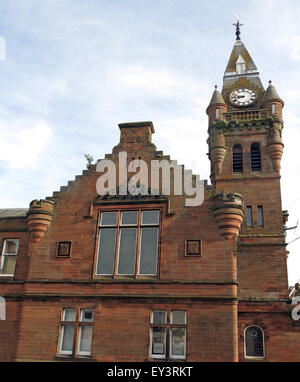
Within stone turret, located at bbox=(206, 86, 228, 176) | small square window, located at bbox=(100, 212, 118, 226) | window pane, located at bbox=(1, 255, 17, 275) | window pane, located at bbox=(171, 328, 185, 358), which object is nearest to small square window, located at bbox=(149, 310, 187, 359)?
window pane, located at bbox=(171, 328, 185, 358)

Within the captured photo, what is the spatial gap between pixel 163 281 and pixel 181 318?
1.62 metres

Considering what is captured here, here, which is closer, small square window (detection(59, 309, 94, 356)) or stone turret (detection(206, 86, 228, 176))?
small square window (detection(59, 309, 94, 356))

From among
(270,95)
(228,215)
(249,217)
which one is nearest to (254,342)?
(249,217)

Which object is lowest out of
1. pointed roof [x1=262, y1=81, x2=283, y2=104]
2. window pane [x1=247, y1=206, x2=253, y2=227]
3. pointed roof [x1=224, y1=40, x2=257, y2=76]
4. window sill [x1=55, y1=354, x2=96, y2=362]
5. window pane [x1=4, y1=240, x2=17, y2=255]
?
window sill [x1=55, y1=354, x2=96, y2=362]

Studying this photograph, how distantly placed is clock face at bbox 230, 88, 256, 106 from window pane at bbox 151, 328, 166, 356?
19.4 m

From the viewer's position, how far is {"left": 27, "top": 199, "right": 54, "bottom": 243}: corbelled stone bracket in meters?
19.2

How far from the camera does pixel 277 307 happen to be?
22562 mm

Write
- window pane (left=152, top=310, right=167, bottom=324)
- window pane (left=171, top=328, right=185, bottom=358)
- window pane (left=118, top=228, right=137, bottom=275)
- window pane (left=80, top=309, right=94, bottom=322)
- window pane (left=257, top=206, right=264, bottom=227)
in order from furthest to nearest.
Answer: window pane (left=257, top=206, right=264, bottom=227) < window pane (left=118, top=228, right=137, bottom=275) < window pane (left=80, top=309, right=94, bottom=322) < window pane (left=152, top=310, right=167, bottom=324) < window pane (left=171, top=328, right=185, bottom=358)

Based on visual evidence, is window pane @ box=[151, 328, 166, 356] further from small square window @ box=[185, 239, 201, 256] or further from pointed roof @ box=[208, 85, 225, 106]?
pointed roof @ box=[208, 85, 225, 106]

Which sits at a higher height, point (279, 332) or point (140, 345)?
point (279, 332)

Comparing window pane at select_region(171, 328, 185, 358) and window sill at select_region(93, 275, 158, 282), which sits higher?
window sill at select_region(93, 275, 158, 282)
